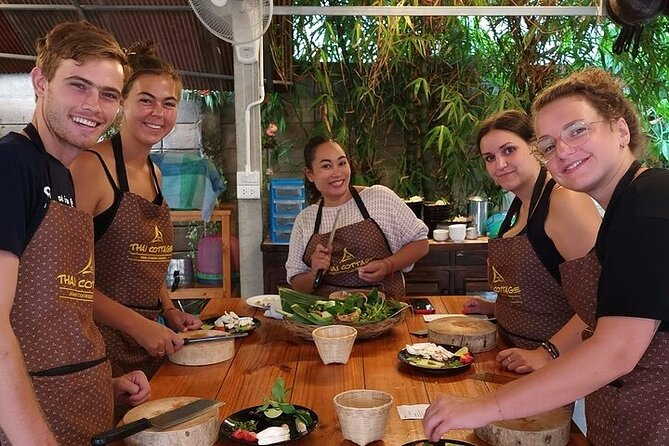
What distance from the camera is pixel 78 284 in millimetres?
1693

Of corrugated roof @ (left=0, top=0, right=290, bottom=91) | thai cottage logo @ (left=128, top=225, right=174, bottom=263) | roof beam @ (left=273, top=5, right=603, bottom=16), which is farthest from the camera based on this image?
corrugated roof @ (left=0, top=0, right=290, bottom=91)

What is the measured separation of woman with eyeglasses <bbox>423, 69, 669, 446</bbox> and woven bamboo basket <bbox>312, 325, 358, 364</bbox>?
62cm

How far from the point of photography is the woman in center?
3.10m

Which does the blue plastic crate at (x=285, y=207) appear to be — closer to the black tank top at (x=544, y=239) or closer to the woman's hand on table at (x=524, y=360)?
the black tank top at (x=544, y=239)

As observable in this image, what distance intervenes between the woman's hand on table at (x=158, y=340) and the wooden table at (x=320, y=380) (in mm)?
66

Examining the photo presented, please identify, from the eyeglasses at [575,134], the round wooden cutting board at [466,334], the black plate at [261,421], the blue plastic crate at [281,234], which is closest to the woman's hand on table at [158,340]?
the black plate at [261,421]

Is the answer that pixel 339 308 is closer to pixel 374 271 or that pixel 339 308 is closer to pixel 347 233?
pixel 374 271

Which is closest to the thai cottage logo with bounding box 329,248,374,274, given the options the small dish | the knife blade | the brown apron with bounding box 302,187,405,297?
the brown apron with bounding box 302,187,405,297

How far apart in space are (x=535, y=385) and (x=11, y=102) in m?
4.94

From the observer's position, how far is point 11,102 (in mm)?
5008

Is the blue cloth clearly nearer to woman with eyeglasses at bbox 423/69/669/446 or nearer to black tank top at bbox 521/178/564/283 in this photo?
black tank top at bbox 521/178/564/283

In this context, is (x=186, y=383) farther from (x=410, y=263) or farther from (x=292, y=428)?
(x=410, y=263)

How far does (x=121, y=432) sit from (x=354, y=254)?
1876mm

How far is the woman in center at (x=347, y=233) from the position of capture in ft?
10.2
